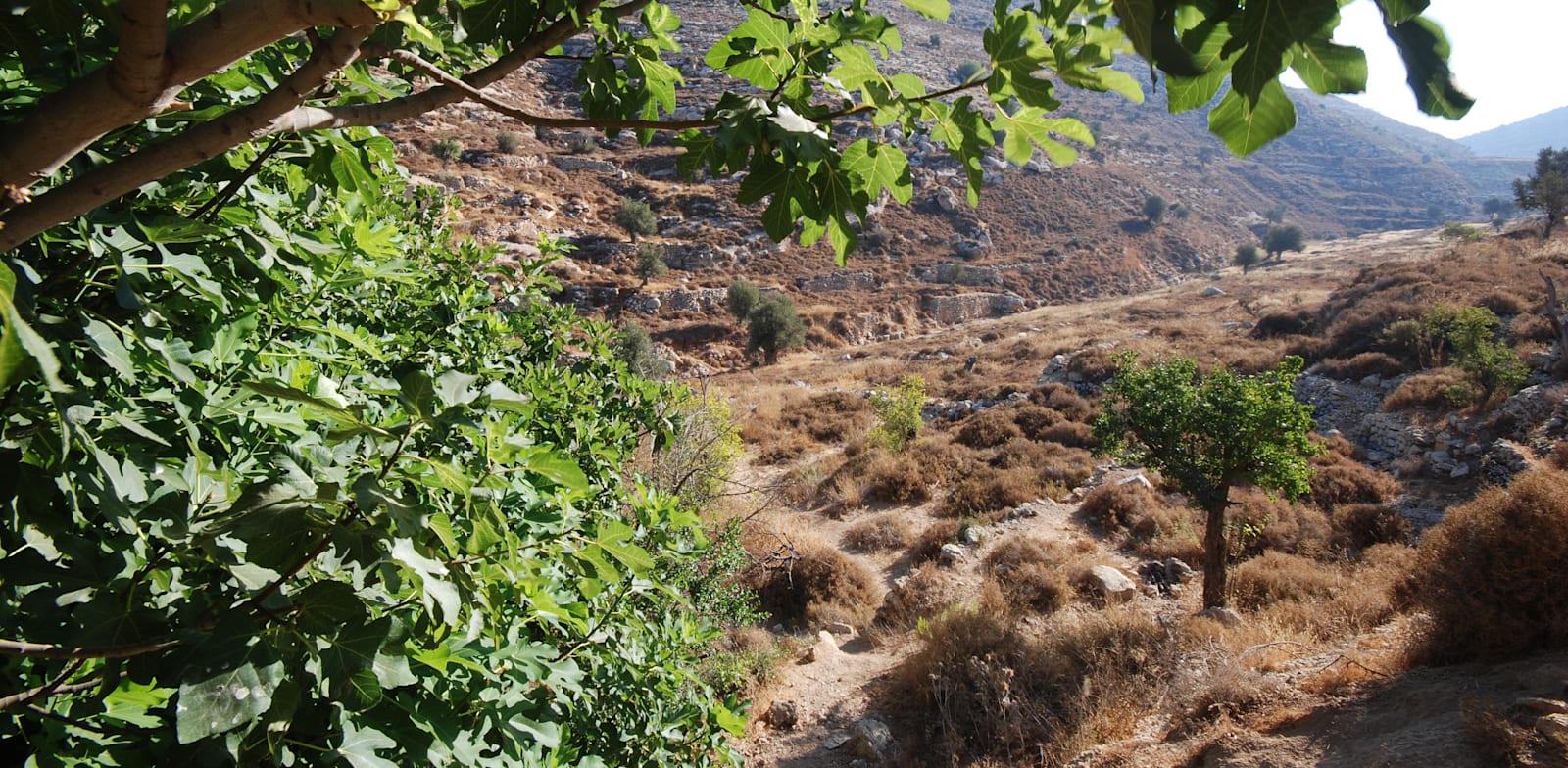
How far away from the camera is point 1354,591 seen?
661 cm

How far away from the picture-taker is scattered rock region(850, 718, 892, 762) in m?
5.36

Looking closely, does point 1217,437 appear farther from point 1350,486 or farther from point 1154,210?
point 1154,210

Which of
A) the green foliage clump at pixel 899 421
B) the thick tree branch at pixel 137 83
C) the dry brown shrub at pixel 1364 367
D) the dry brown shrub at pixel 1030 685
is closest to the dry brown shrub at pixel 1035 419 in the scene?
the green foliage clump at pixel 899 421

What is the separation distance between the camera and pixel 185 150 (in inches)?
24.8

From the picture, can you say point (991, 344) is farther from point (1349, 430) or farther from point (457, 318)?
point (457, 318)

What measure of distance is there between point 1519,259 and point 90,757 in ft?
86.7

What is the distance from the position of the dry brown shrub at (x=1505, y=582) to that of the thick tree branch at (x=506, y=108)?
6776 mm

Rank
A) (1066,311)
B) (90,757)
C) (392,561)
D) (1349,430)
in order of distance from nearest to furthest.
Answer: (392,561), (90,757), (1349,430), (1066,311)

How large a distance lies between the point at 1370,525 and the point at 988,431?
6331 mm

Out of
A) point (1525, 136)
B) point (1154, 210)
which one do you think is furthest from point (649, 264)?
point (1525, 136)

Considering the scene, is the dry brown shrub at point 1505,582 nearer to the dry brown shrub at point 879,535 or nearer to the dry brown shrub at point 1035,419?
the dry brown shrub at point 879,535

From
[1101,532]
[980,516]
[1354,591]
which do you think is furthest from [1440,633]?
[980,516]

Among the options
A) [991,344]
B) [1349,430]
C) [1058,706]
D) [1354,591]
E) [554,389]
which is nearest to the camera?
Answer: [554,389]

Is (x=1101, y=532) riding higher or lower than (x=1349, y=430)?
lower
